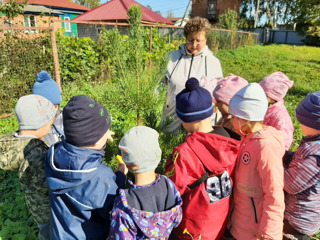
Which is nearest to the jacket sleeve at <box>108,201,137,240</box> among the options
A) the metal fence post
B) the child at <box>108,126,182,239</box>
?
the child at <box>108,126,182,239</box>

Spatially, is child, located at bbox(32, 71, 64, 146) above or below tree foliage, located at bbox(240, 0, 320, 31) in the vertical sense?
below

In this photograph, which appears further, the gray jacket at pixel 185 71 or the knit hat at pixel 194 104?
the gray jacket at pixel 185 71

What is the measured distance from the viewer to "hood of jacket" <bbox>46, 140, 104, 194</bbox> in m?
1.23

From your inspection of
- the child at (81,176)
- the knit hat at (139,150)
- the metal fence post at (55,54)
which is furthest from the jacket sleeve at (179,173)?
the metal fence post at (55,54)

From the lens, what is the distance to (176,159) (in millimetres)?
1340

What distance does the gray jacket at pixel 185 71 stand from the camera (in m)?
2.42

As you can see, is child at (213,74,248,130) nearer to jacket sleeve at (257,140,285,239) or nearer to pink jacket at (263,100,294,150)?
pink jacket at (263,100,294,150)

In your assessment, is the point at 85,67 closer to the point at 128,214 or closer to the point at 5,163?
the point at 5,163

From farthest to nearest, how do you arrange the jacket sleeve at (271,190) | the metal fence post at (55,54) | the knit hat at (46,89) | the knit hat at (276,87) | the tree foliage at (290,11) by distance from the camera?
the tree foliage at (290,11) < the metal fence post at (55,54) < the knit hat at (46,89) < the knit hat at (276,87) < the jacket sleeve at (271,190)

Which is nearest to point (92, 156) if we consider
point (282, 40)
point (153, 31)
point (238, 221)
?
point (238, 221)

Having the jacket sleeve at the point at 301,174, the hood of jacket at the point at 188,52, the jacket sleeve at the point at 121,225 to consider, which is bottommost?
the jacket sleeve at the point at 121,225

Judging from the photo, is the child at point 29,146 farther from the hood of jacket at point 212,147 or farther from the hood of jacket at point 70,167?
the hood of jacket at point 212,147

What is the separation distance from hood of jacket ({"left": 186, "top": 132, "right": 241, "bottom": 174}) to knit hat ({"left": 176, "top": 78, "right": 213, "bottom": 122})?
100 millimetres

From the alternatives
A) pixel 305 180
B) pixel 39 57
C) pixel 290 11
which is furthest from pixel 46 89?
pixel 290 11
